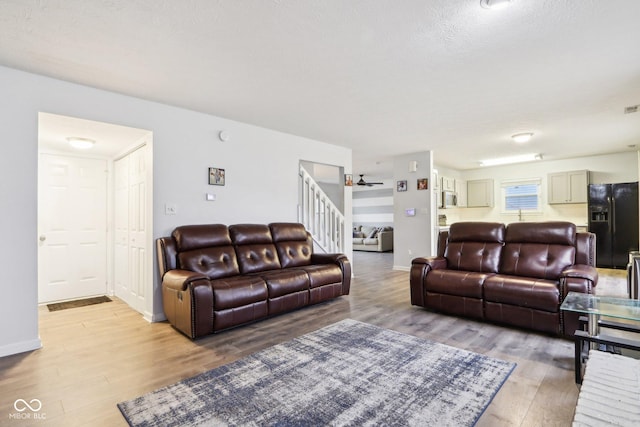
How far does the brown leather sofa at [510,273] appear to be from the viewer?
10.0 feet

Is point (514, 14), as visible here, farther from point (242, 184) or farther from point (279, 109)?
point (242, 184)

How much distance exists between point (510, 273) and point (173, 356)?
11.8 ft

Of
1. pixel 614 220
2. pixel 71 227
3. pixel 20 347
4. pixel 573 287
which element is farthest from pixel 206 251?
pixel 614 220

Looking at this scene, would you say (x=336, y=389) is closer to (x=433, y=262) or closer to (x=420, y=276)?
(x=420, y=276)

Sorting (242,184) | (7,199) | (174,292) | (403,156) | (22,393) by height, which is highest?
(403,156)

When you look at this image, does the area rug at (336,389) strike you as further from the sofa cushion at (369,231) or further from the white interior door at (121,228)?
the sofa cushion at (369,231)

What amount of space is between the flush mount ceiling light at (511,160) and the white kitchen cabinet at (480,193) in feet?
2.38

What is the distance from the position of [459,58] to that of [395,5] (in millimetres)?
989

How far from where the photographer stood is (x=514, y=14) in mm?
2100

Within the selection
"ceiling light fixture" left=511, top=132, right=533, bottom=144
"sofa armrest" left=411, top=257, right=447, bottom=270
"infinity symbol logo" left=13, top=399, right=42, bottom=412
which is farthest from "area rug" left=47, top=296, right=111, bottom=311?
"ceiling light fixture" left=511, top=132, right=533, bottom=144

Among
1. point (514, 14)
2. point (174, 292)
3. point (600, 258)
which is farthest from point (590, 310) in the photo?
point (600, 258)

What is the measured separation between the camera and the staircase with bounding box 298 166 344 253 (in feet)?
17.9

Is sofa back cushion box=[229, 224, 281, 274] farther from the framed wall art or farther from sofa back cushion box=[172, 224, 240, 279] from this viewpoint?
the framed wall art

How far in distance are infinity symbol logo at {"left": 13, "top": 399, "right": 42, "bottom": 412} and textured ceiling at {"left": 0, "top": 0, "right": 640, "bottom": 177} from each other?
247 cm
